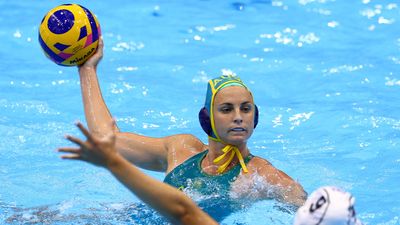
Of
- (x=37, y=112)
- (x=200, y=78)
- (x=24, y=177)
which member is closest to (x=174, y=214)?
(x=24, y=177)

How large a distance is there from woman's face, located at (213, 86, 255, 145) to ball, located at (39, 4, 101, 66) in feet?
3.25

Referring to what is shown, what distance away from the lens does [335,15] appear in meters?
9.87

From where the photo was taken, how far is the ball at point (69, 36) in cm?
564

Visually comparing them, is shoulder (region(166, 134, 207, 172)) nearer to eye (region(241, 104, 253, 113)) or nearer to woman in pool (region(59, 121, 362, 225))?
eye (region(241, 104, 253, 113))

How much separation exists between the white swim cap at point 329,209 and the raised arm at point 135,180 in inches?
16.6

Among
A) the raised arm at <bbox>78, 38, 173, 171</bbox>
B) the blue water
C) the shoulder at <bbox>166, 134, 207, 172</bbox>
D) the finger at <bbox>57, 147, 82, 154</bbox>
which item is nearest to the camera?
the finger at <bbox>57, 147, 82, 154</bbox>

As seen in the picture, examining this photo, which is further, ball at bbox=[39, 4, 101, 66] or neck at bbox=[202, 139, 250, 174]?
ball at bbox=[39, 4, 101, 66]

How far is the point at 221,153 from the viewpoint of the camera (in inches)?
213

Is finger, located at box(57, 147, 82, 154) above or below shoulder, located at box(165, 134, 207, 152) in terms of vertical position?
below

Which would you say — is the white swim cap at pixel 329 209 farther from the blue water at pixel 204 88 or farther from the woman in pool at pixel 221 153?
the blue water at pixel 204 88

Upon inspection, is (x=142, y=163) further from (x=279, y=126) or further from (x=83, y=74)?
(x=279, y=126)

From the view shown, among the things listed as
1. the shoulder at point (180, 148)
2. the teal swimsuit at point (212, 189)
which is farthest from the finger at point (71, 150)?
the shoulder at point (180, 148)

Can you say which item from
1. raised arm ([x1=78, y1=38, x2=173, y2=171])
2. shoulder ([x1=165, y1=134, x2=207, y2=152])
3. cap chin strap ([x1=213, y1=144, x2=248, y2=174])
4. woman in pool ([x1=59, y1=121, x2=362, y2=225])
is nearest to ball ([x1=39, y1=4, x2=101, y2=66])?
raised arm ([x1=78, y1=38, x2=173, y2=171])

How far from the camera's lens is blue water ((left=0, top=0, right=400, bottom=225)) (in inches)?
253
